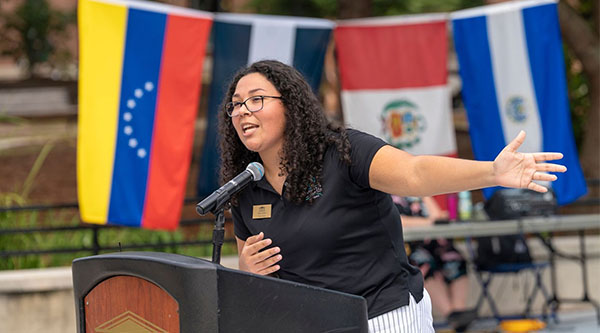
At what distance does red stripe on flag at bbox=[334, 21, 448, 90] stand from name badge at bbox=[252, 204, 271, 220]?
5031mm

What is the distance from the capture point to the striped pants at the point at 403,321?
2586 mm

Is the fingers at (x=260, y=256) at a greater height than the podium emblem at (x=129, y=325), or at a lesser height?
greater

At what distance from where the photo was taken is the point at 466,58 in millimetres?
7719

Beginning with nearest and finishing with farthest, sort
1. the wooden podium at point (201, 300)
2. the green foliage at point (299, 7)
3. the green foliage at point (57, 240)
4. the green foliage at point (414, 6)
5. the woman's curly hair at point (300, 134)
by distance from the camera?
the wooden podium at point (201, 300) < the woman's curly hair at point (300, 134) < the green foliage at point (57, 240) < the green foliage at point (414, 6) < the green foliage at point (299, 7)

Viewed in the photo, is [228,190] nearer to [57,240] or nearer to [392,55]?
[392,55]

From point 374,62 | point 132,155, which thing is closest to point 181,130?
point 132,155

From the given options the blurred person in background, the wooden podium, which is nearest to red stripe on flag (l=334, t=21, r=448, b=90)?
the blurred person in background

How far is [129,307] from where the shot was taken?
2244mm

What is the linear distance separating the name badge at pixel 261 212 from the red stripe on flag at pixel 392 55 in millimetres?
5031

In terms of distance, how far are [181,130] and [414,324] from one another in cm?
461

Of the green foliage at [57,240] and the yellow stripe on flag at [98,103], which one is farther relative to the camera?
the green foliage at [57,240]

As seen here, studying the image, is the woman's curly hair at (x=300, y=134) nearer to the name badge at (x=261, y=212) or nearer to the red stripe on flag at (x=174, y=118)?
the name badge at (x=261, y=212)

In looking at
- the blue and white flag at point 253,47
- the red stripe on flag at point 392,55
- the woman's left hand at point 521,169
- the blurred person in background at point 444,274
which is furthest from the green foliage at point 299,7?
the woman's left hand at point 521,169

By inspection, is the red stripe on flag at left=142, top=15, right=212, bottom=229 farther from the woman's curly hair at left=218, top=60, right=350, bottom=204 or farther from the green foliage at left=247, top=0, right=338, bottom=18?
the green foliage at left=247, top=0, right=338, bottom=18
